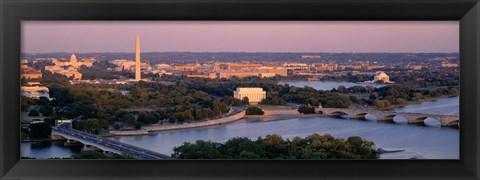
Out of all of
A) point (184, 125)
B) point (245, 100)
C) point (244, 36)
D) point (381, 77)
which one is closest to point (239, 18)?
point (244, 36)

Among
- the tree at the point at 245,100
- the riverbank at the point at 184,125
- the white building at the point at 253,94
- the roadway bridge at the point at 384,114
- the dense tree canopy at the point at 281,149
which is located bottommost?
the dense tree canopy at the point at 281,149

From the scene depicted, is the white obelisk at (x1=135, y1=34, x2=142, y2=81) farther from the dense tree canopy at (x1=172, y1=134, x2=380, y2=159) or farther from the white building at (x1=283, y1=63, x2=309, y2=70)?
the white building at (x1=283, y1=63, x2=309, y2=70)

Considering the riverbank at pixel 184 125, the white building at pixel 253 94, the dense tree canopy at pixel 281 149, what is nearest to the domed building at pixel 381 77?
the dense tree canopy at pixel 281 149

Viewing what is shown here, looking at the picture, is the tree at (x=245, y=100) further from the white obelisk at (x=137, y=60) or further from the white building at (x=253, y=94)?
the white obelisk at (x=137, y=60)

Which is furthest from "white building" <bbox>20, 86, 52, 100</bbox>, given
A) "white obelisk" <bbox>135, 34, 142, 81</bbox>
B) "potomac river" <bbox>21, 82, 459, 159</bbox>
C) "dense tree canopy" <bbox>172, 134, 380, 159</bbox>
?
"dense tree canopy" <bbox>172, 134, 380, 159</bbox>

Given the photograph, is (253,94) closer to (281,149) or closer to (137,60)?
(281,149)

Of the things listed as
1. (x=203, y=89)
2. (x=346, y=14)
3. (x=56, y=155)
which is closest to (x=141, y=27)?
(x=203, y=89)
